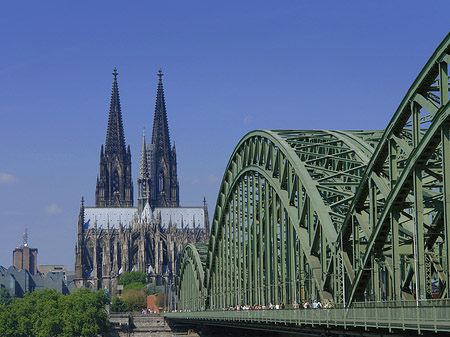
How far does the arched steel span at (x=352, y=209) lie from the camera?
39.5 metres

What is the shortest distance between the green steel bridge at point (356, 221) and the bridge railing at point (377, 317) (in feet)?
0.17

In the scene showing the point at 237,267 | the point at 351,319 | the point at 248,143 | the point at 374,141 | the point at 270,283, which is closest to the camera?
the point at 351,319

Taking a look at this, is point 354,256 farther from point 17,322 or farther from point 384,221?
point 17,322

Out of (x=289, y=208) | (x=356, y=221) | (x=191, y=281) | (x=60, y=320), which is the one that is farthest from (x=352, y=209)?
(x=60, y=320)

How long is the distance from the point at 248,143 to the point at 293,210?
47.9 ft

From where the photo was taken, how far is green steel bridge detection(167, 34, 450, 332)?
38.8 m

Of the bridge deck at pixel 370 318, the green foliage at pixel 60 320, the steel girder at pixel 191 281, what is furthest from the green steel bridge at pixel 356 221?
the green foliage at pixel 60 320

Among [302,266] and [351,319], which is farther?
[302,266]

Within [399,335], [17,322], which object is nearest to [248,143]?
[399,335]

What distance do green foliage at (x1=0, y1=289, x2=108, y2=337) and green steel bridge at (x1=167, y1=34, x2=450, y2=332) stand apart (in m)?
86.6

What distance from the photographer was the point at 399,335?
39.1 m

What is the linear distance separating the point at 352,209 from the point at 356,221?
1.21 meters

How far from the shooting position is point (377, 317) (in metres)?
39.5

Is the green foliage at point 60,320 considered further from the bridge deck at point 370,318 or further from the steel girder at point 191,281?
the bridge deck at point 370,318
